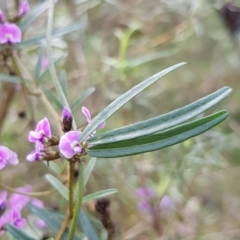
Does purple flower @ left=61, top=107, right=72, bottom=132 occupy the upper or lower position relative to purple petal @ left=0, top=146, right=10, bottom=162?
lower

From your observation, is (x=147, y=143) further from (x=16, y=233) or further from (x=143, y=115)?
(x=143, y=115)

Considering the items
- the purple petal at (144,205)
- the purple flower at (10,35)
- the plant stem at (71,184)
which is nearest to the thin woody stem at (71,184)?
the plant stem at (71,184)

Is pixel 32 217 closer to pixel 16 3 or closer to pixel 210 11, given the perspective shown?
pixel 16 3

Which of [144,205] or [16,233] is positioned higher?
[144,205]

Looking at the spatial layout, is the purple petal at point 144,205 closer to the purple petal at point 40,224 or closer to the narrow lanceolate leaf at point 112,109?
the purple petal at point 40,224

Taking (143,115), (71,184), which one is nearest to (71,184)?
(71,184)

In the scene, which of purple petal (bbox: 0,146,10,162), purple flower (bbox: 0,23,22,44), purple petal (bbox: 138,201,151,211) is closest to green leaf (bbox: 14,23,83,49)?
purple flower (bbox: 0,23,22,44)

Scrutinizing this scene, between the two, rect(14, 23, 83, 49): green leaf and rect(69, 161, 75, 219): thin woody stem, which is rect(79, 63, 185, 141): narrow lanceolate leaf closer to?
rect(69, 161, 75, 219): thin woody stem
